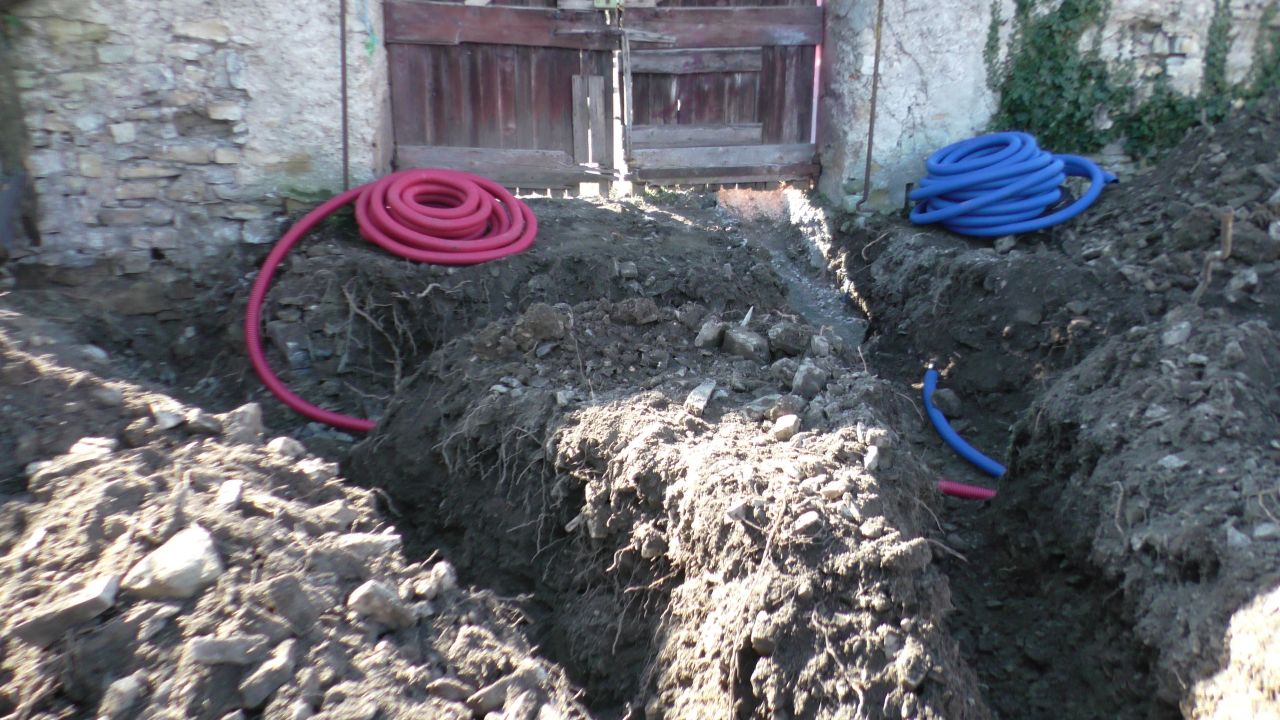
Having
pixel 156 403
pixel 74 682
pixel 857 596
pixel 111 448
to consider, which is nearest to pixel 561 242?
pixel 156 403

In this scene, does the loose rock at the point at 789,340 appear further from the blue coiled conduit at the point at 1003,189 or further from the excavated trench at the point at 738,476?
the blue coiled conduit at the point at 1003,189

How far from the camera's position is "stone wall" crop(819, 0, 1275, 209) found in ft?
20.1

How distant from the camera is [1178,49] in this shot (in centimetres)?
636

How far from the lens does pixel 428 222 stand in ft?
16.9

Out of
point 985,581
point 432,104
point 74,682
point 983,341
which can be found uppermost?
point 432,104

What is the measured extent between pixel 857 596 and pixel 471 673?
963 mm

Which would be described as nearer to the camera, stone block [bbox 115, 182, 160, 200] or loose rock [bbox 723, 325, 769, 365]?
loose rock [bbox 723, 325, 769, 365]

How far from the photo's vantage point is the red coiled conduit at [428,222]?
5.08 metres

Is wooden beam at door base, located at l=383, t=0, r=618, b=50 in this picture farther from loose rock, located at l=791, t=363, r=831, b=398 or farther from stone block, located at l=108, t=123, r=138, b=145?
loose rock, located at l=791, t=363, r=831, b=398

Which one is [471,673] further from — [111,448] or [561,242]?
[561,242]

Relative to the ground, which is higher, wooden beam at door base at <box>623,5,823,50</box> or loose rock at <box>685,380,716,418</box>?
→ wooden beam at door base at <box>623,5,823,50</box>

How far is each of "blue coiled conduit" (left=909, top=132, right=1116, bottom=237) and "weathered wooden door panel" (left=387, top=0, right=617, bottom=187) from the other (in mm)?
2040

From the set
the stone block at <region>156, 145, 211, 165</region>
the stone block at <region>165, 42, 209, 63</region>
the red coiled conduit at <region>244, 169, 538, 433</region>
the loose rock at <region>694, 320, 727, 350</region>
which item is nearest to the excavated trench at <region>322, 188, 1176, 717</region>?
the loose rock at <region>694, 320, 727, 350</region>

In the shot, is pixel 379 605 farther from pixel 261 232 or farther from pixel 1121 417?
pixel 261 232
